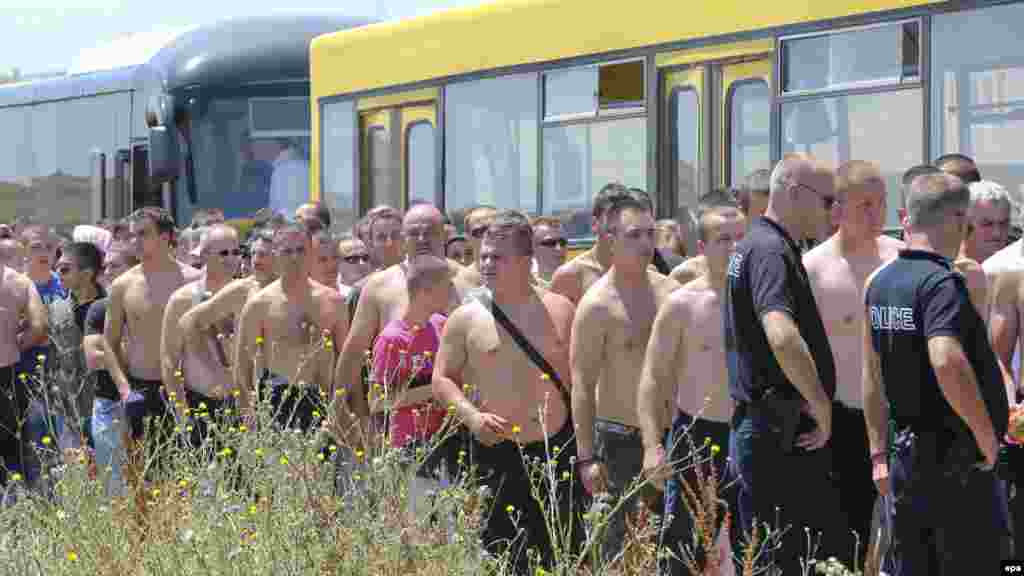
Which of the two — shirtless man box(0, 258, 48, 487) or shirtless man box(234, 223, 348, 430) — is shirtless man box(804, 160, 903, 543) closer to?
shirtless man box(234, 223, 348, 430)

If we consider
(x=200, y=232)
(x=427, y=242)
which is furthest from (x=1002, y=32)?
(x=200, y=232)

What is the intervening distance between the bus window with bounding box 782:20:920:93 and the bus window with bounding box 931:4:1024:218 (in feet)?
0.71

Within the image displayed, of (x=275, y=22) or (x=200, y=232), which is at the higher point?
(x=275, y=22)

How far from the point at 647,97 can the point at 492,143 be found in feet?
7.13

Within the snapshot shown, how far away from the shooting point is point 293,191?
20172 millimetres

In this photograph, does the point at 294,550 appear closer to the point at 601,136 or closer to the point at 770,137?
the point at 770,137

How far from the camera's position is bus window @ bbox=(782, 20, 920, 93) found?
1109 centimetres

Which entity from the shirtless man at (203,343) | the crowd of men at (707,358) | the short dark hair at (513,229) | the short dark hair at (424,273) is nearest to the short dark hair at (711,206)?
the crowd of men at (707,358)

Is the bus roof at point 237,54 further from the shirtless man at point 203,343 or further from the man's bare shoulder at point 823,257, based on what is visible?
the man's bare shoulder at point 823,257

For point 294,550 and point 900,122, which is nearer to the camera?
point 294,550

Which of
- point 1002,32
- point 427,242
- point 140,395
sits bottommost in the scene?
point 140,395

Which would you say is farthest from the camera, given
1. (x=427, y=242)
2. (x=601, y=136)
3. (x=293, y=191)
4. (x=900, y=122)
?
(x=293, y=191)

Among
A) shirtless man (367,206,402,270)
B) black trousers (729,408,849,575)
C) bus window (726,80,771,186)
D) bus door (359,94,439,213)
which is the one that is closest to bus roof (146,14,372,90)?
bus door (359,94,439,213)

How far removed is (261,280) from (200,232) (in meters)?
2.97
